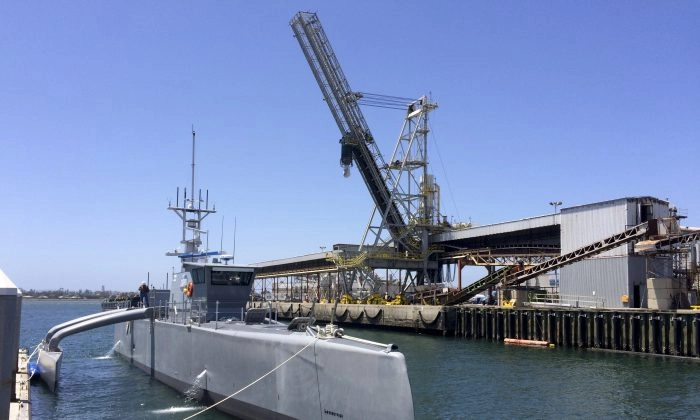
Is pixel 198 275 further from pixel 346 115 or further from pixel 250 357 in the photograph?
pixel 346 115

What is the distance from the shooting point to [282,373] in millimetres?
15984

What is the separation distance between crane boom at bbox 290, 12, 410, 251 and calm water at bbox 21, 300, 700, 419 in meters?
23.1

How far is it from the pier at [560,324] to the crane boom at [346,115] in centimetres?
1062

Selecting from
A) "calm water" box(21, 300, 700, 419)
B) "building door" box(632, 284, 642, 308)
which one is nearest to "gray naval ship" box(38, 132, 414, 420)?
"calm water" box(21, 300, 700, 419)

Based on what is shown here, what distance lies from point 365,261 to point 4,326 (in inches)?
1905

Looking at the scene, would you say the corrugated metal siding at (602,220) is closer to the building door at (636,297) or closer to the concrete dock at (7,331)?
the building door at (636,297)

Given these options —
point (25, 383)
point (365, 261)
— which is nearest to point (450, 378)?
point (25, 383)

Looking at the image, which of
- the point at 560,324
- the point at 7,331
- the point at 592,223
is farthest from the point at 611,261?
the point at 7,331

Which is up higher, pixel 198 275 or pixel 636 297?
pixel 198 275

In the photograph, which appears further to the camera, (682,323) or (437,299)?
(437,299)

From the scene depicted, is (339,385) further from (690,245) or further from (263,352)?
(690,245)

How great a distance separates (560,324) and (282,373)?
990 inches

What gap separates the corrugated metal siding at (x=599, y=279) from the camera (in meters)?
37.0

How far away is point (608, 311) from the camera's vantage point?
110 ft
